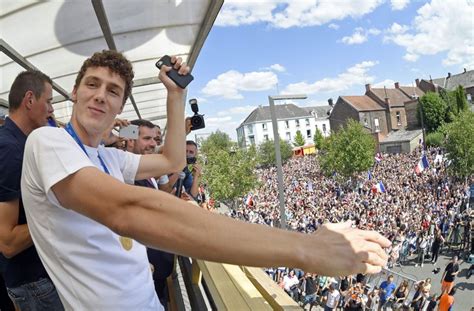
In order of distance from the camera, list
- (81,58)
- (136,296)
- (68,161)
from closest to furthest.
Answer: (68,161)
(136,296)
(81,58)

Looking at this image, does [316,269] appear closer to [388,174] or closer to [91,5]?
[91,5]

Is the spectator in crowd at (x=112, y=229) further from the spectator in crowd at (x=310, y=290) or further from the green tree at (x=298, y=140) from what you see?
the green tree at (x=298, y=140)

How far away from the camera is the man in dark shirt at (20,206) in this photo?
1.77 metres

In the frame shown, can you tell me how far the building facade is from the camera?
103 metres

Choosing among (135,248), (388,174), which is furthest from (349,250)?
(388,174)

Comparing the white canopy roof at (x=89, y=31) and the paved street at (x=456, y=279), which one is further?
the paved street at (x=456, y=279)

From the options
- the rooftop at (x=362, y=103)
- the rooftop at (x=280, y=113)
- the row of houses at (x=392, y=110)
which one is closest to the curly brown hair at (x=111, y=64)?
the row of houses at (x=392, y=110)

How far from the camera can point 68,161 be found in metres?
1.01

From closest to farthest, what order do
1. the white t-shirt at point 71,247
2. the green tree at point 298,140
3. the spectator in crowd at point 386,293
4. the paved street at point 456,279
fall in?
the white t-shirt at point 71,247 < the spectator in crowd at point 386,293 < the paved street at point 456,279 < the green tree at point 298,140

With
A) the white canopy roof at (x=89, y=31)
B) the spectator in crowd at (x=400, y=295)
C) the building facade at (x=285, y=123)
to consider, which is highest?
the building facade at (x=285, y=123)

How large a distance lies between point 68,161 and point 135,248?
0.58 meters

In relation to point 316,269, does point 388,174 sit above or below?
below

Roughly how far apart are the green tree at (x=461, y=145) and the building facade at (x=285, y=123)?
6337 centimetres

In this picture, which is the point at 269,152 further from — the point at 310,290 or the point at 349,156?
the point at 310,290
